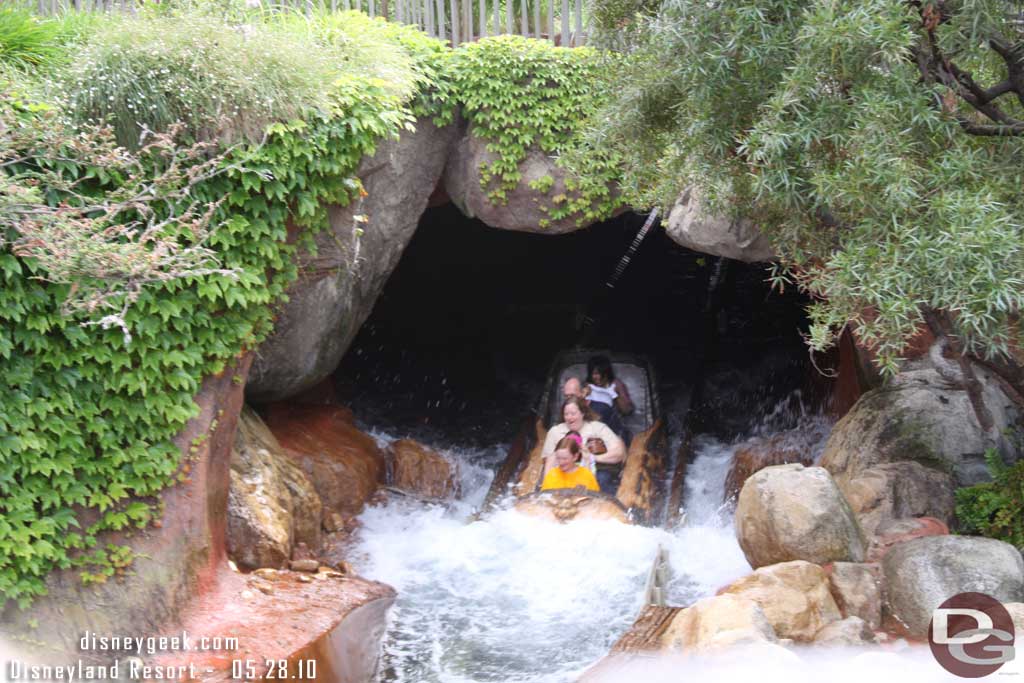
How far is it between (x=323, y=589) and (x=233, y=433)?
1.44m

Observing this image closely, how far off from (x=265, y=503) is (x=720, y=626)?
388 centimetres

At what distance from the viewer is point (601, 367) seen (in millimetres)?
11016

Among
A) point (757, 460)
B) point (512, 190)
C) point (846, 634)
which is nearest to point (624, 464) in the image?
point (757, 460)

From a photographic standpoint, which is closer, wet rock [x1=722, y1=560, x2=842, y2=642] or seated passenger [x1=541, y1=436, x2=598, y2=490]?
wet rock [x1=722, y1=560, x2=842, y2=642]

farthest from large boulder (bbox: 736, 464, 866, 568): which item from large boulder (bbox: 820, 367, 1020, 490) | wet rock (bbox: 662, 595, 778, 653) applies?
large boulder (bbox: 820, 367, 1020, 490)

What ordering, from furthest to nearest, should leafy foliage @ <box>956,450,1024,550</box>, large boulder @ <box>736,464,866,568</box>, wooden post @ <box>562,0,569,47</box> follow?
wooden post @ <box>562,0,569,47</box> < leafy foliage @ <box>956,450,1024,550</box> < large boulder @ <box>736,464,866,568</box>

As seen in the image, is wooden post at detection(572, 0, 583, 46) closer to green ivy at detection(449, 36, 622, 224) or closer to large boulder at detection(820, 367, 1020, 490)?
green ivy at detection(449, 36, 622, 224)

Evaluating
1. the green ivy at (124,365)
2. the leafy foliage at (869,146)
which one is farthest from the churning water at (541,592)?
the green ivy at (124,365)

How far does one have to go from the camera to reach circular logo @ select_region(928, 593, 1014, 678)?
5.64 metres

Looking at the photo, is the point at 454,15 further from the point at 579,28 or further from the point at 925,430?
the point at 925,430

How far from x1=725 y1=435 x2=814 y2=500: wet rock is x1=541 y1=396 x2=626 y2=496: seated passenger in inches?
46.8

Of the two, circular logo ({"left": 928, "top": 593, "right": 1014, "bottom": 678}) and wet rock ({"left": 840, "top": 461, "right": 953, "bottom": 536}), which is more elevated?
wet rock ({"left": 840, "top": 461, "right": 953, "bottom": 536})

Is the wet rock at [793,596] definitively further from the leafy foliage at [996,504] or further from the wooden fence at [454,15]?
the wooden fence at [454,15]

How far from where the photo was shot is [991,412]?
26.4 feet
